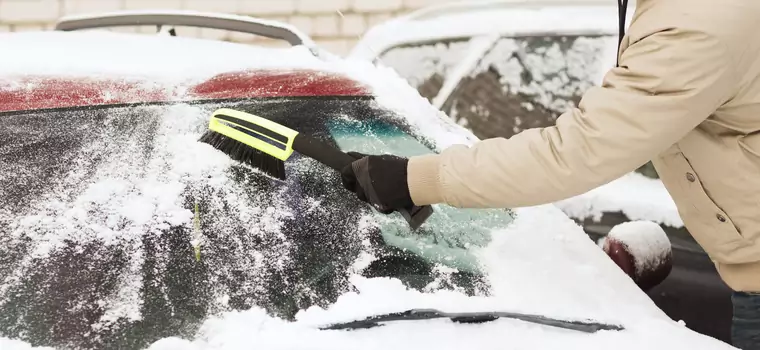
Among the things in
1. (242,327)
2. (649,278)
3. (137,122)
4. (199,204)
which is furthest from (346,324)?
(649,278)

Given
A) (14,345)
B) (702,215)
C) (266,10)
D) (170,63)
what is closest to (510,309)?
(702,215)

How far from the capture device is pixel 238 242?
1.32m

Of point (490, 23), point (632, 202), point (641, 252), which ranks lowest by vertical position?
point (632, 202)

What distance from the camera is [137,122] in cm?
157

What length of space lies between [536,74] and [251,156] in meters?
1.92

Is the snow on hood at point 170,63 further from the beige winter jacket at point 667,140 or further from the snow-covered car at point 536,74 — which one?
the snow-covered car at point 536,74

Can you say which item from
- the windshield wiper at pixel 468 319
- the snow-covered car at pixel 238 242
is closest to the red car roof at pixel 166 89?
the snow-covered car at pixel 238 242

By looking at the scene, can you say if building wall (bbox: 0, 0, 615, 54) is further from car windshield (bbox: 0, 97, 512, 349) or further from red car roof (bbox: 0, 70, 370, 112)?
car windshield (bbox: 0, 97, 512, 349)

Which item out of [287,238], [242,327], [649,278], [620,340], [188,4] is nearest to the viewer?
[242,327]

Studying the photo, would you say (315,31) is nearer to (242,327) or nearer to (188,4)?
(188,4)

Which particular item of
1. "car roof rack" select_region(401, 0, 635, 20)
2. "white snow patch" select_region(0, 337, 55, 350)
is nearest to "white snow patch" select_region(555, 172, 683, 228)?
"car roof rack" select_region(401, 0, 635, 20)

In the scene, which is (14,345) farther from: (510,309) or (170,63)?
(170,63)

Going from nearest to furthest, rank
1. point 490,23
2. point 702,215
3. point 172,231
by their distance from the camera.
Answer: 1. point 172,231
2. point 702,215
3. point 490,23

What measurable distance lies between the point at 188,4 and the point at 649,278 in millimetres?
4636
